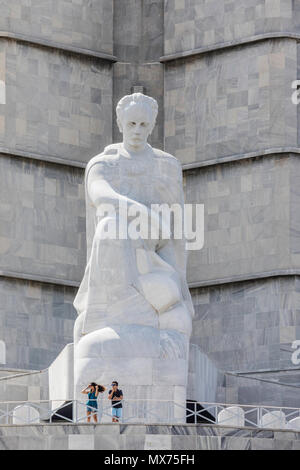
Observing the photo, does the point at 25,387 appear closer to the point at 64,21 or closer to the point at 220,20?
the point at 64,21

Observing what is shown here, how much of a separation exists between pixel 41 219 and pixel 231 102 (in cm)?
446

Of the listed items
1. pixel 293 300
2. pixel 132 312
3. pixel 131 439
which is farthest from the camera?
pixel 293 300

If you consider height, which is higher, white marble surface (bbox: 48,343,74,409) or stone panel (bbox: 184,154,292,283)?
stone panel (bbox: 184,154,292,283)

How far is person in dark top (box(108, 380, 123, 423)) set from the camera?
1452 inches

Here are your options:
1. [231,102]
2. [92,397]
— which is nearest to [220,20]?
[231,102]

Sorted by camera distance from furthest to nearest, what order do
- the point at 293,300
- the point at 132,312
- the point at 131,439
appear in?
the point at 293,300 → the point at 132,312 → the point at 131,439

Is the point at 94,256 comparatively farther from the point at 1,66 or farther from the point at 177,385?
the point at 1,66

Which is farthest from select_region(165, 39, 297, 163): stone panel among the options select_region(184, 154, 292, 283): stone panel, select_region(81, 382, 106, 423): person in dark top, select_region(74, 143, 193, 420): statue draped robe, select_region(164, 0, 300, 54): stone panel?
select_region(81, 382, 106, 423): person in dark top

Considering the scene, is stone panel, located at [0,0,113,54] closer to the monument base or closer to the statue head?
the statue head

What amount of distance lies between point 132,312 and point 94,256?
113cm

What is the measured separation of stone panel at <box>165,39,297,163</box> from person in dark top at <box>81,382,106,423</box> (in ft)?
34.7

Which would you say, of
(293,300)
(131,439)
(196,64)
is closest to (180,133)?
(196,64)
